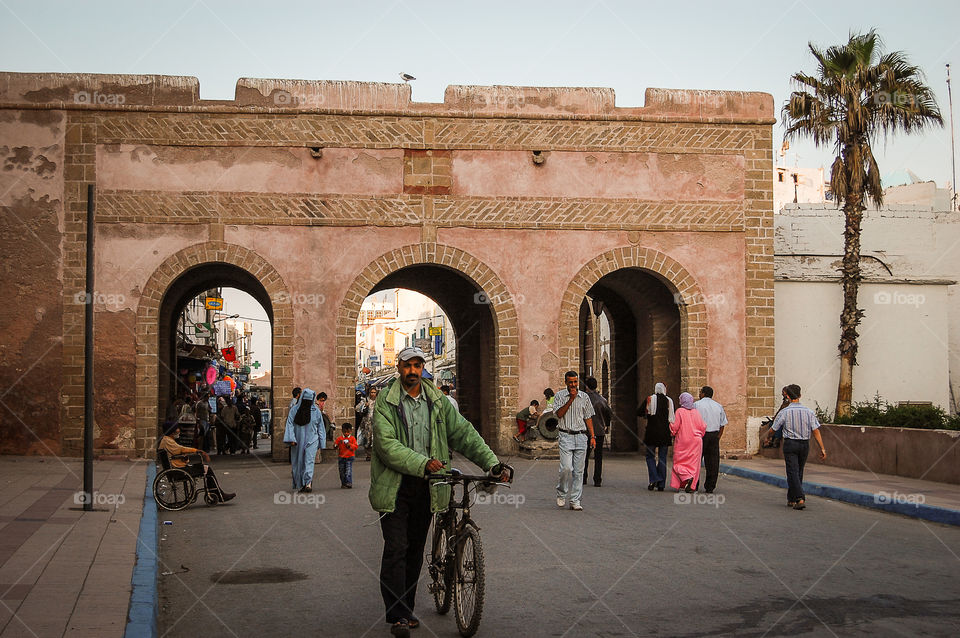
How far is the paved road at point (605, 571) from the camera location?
22.4ft

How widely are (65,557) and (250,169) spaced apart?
13.9 m

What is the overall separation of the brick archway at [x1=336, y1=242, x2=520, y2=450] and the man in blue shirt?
8.84m

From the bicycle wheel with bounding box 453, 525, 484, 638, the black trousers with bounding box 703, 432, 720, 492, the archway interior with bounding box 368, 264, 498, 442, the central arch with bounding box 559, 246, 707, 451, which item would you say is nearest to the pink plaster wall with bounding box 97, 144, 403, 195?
the archway interior with bounding box 368, 264, 498, 442

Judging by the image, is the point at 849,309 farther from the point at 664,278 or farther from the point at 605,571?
the point at 605,571

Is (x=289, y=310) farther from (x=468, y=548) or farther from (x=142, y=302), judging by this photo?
(x=468, y=548)

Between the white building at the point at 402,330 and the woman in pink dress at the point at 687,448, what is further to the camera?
the white building at the point at 402,330

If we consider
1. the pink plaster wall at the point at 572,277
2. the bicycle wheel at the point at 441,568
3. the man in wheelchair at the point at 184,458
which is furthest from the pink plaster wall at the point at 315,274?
the bicycle wheel at the point at 441,568

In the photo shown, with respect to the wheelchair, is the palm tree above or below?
above

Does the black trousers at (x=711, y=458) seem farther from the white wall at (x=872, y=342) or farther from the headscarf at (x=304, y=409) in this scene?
the white wall at (x=872, y=342)

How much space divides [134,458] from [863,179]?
1666cm

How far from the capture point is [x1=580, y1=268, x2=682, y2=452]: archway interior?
77.9 feet

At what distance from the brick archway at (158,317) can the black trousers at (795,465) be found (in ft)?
36.2

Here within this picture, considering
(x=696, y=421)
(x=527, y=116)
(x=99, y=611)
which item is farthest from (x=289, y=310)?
(x=99, y=611)

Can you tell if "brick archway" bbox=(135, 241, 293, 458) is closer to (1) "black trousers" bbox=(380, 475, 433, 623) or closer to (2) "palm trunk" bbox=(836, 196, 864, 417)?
(2) "palm trunk" bbox=(836, 196, 864, 417)
